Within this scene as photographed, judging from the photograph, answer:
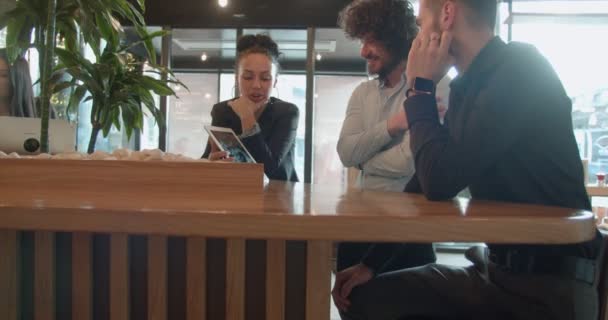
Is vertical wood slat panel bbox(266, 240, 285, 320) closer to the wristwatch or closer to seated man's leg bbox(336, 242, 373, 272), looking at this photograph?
the wristwatch

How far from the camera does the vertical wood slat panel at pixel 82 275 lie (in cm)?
75

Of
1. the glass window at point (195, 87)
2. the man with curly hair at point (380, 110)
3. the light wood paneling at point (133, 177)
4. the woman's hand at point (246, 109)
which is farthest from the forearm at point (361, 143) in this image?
the glass window at point (195, 87)

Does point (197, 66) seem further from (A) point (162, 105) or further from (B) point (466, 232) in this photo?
(B) point (466, 232)

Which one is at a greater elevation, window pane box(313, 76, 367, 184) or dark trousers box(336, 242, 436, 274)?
window pane box(313, 76, 367, 184)

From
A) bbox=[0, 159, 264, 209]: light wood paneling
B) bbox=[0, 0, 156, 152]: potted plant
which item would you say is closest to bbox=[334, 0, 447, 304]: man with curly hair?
bbox=[0, 159, 264, 209]: light wood paneling

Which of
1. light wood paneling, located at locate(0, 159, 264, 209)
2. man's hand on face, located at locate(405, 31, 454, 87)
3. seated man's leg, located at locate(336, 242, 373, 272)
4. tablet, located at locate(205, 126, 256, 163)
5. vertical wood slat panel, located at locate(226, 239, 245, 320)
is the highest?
man's hand on face, located at locate(405, 31, 454, 87)

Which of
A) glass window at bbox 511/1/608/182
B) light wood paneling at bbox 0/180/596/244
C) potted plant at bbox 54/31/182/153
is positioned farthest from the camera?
glass window at bbox 511/1/608/182

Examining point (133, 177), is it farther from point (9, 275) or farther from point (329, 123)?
point (329, 123)

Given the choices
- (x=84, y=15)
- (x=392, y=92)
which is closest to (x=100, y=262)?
(x=392, y=92)

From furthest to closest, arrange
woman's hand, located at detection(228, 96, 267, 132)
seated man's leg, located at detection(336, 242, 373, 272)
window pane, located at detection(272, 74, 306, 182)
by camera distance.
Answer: window pane, located at detection(272, 74, 306, 182)
woman's hand, located at detection(228, 96, 267, 132)
seated man's leg, located at detection(336, 242, 373, 272)

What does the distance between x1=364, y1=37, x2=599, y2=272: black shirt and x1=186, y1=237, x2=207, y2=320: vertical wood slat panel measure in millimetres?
415

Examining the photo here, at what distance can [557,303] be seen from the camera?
29.0 inches

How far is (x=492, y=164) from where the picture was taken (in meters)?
0.82

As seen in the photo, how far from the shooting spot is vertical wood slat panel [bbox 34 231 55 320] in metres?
0.76
